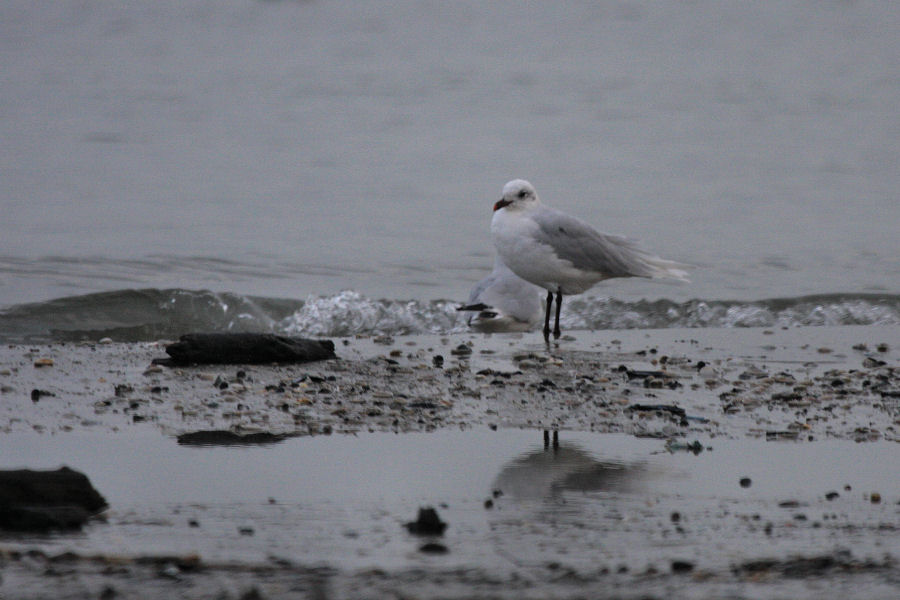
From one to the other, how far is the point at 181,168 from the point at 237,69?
5.63m

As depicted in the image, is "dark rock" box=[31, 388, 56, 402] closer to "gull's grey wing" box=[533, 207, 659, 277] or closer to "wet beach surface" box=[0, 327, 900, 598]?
"wet beach surface" box=[0, 327, 900, 598]

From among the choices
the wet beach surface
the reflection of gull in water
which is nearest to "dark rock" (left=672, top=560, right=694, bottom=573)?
the wet beach surface

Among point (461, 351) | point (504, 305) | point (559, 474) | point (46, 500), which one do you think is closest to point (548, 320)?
point (504, 305)

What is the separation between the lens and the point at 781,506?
3.61m

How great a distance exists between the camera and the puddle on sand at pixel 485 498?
121 inches

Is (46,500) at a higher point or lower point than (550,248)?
lower

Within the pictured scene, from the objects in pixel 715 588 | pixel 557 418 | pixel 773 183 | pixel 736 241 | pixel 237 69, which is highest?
pixel 237 69

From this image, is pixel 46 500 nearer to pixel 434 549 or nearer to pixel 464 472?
pixel 434 549

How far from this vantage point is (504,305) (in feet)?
27.3

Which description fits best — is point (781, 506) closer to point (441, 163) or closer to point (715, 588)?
point (715, 588)

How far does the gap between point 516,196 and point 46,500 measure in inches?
197

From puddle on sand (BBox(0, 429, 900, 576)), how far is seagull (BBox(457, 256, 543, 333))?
3588 mm

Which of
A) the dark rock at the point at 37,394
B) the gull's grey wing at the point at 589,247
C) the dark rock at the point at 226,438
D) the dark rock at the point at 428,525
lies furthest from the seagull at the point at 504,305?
the dark rock at the point at 428,525

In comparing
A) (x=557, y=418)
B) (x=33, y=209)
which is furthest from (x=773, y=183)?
(x=557, y=418)
